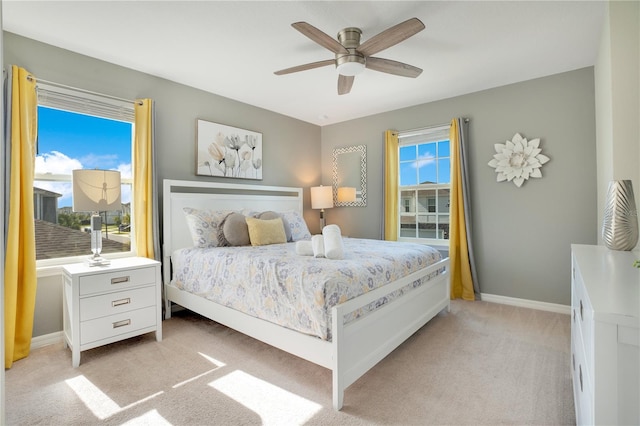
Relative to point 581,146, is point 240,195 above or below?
below

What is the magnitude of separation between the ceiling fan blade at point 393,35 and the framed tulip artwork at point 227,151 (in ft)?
7.13

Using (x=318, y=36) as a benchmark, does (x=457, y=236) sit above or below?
below

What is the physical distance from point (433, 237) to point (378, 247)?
1.61 metres

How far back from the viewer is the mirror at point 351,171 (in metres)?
4.90

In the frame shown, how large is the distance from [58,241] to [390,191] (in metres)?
3.75

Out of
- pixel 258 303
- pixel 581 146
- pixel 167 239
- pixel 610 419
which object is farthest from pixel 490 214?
pixel 167 239

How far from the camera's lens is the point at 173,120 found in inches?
139

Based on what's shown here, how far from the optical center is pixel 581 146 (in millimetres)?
3254

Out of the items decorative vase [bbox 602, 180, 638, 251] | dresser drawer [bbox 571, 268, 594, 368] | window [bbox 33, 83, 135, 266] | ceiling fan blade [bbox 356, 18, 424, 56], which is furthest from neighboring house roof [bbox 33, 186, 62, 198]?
decorative vase [bbox 602, 180, 638, 251]

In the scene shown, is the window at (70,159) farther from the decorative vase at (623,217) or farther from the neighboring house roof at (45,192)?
the decorative vase at (623,217)

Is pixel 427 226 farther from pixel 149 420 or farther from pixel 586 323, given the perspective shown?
pixel 149 420

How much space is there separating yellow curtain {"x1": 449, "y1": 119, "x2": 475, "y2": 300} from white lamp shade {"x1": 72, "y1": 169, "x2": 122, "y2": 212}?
3.52 m

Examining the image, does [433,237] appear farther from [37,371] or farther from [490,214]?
[37,371]

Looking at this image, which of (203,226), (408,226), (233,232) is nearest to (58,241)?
(203,226)
